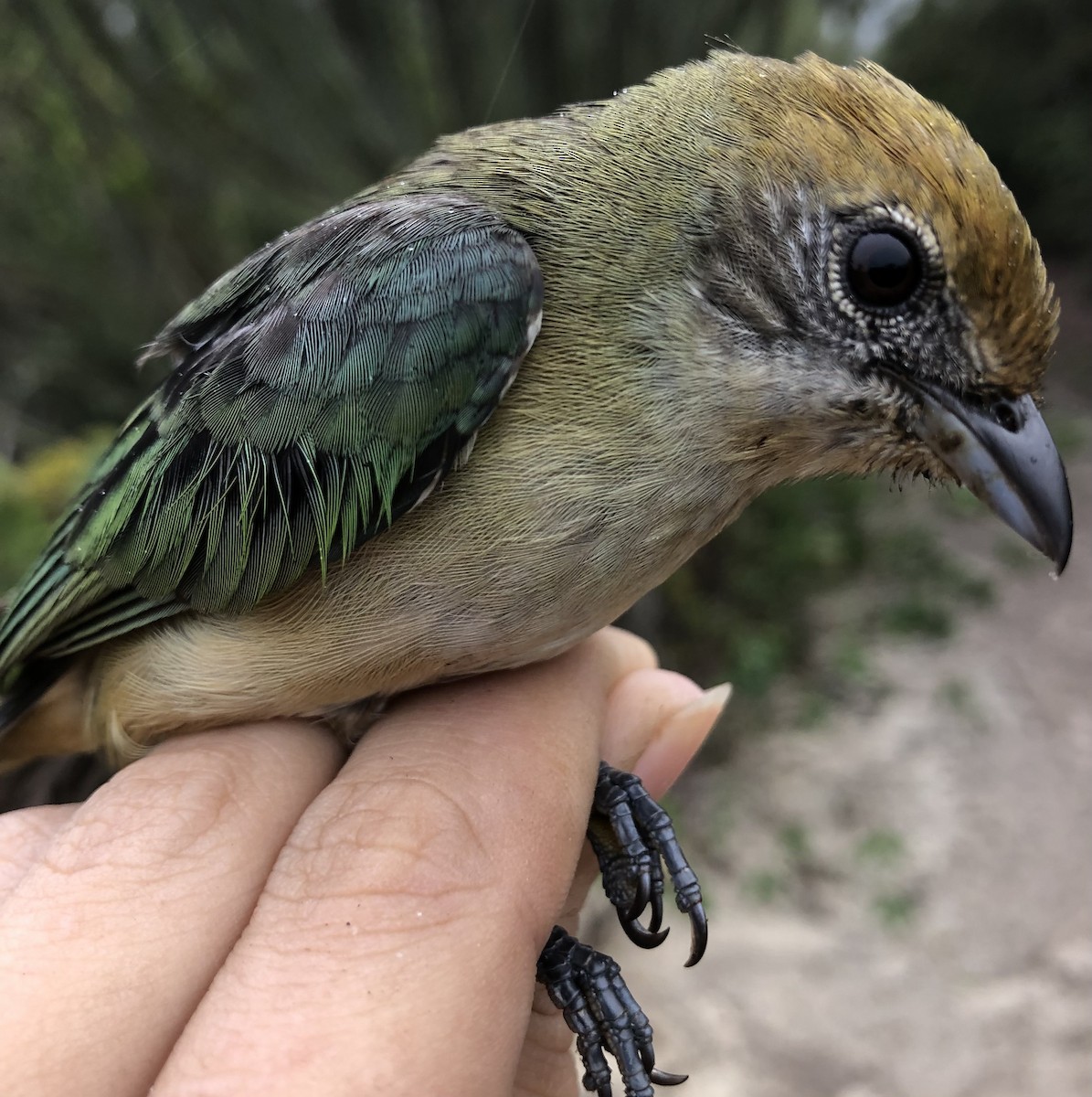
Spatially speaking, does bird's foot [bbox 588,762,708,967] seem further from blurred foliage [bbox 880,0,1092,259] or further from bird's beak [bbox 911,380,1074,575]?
blurred foliage [bbox 880,0,1092,259]

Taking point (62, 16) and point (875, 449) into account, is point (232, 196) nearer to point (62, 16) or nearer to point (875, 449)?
point (62, 16)

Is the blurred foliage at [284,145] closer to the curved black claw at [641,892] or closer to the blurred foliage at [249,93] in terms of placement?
the blurred foliage at [249,93]

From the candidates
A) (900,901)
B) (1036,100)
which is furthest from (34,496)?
(1036,100)

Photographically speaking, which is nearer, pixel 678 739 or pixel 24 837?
pixel 24 837

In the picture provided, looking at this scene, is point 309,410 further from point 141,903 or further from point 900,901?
point 900,901

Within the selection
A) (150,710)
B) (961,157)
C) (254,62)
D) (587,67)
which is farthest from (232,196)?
(961,157)

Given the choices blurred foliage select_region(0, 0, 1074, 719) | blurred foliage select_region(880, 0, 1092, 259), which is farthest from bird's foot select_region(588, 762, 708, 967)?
blurred foliage select_region(880, 0, 1092, 259)
